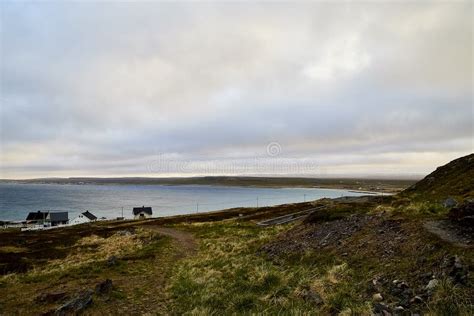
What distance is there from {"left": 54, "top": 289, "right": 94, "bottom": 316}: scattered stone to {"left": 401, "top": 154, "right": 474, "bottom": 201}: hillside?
29.1m

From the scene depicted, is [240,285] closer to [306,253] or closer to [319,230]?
[306,253]

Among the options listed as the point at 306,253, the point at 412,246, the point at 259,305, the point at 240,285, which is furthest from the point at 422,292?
the point at 306,253

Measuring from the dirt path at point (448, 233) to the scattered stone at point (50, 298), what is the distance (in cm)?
1546

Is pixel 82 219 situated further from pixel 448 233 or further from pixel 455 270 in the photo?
pixel 455 270

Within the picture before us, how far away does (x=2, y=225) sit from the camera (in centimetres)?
9812

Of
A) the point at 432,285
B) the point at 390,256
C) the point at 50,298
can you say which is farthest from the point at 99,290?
the point at 432,285

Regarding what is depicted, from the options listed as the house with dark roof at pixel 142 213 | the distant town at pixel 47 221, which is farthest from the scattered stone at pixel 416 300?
the house with dark roof at pixel 142 213

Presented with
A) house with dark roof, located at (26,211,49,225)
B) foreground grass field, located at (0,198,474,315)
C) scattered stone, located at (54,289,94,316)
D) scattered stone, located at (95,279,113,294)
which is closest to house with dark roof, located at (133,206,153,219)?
house with dark roof, located at (26,211,49,225)

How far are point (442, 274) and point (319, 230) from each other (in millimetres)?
12143

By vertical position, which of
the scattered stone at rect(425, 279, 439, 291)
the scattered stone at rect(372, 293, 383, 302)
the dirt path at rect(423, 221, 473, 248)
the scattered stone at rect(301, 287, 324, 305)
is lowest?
the scattered stone at rect(301, 287, 324, 305)

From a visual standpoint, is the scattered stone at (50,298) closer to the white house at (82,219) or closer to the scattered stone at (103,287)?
the scattered stone at (103,287)

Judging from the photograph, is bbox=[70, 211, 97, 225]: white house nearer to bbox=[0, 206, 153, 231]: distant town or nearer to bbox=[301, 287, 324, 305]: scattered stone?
bbox=[0, 206, 153, 231]: distant town

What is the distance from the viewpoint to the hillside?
33125 millimetres

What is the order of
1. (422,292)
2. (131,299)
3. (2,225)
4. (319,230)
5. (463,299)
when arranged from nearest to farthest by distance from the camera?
1. (463,299)
2. (422,292)
3. (131,299)
4. (319,230)
5. (2,225)
